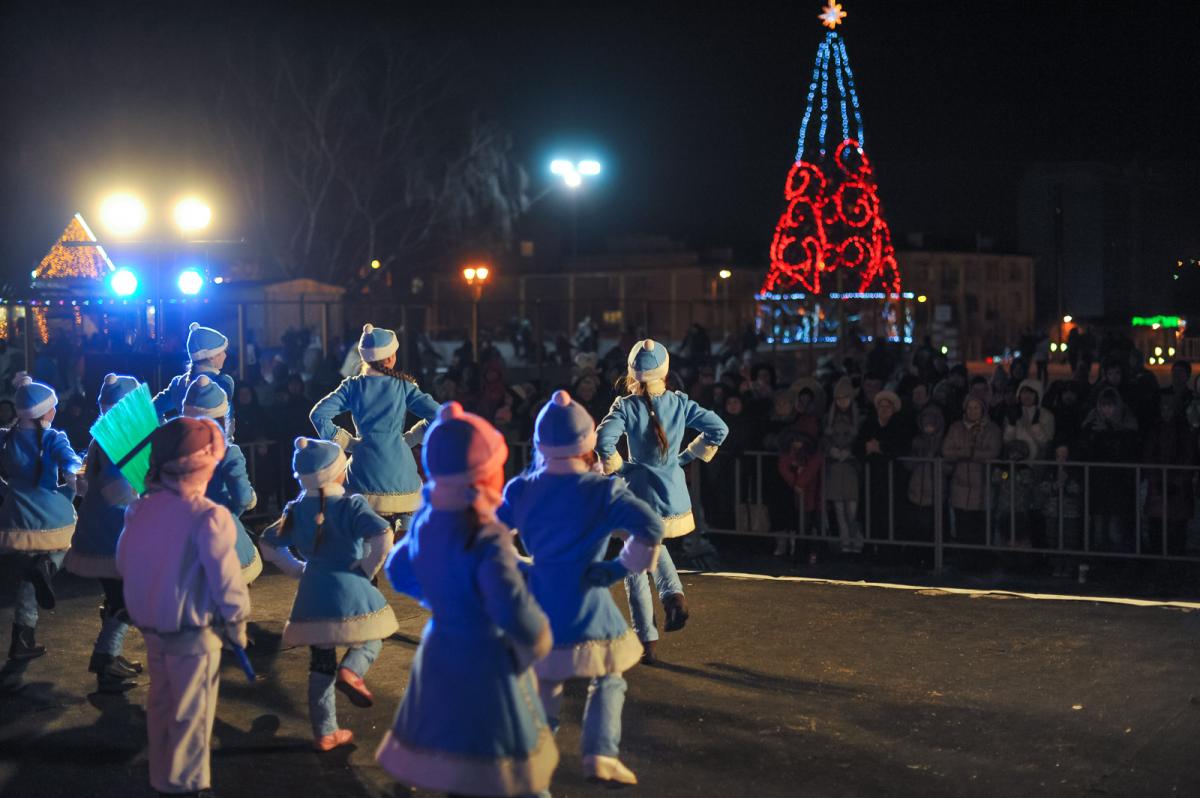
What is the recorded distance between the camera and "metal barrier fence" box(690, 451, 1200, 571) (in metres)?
11.3

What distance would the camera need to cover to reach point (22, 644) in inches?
339

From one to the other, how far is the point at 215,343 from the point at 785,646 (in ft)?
14.3

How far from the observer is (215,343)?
33.4 ft

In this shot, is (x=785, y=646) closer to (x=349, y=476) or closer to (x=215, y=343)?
(x=349, y=476)

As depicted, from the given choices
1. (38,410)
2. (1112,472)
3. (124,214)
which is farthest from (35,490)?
(124,214)

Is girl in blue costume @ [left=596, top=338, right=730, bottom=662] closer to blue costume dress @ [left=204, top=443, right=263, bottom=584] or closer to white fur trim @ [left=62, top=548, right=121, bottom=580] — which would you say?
blue costume dress @ [left=204, top=443, right=263, bottom=584]

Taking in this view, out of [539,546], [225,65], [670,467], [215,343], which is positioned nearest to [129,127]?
[225,65]

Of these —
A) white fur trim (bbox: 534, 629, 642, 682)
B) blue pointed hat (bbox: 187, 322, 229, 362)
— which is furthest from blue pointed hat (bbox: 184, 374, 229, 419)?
white fur trim (bbox: 534, 629, 642, 682)

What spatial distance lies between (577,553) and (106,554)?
3.46 m

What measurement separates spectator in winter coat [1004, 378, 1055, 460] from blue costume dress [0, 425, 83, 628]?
725cm

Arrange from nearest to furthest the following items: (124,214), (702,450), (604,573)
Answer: (604,573) → (702,450) → (124,214)

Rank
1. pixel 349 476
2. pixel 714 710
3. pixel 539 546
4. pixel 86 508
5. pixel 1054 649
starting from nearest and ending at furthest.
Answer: pixel 539 546 < pixel 714 710 < pixel 86 508 < pixel 1054 649 < pixel 349 476

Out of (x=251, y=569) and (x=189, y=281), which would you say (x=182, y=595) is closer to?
(x=251, y=569)

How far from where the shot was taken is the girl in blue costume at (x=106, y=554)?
8.07m
